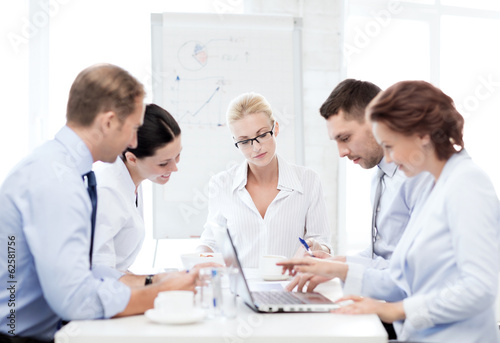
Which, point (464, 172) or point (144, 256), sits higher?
point (464, 172)

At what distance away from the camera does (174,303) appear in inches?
56.4

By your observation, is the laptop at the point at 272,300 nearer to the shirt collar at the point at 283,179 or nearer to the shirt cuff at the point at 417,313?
the shirt cuff at the point at 417,313

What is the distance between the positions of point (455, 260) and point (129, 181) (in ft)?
4.07

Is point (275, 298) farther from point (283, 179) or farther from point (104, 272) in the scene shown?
point (283, 179)

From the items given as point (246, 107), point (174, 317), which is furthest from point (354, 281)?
point (246, 107)

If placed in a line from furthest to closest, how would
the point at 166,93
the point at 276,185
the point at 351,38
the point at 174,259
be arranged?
the point at 351,38 < the point at 174,259 < the point at 166,93 < the point at 276,185

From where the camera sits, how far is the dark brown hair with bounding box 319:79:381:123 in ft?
7.26

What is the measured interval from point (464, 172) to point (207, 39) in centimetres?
254

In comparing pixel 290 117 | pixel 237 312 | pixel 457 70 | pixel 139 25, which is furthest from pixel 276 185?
pixel 457 70

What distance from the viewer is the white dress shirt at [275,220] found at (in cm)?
271

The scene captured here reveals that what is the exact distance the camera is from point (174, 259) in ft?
12.7

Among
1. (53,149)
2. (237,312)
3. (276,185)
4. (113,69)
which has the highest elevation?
(113,69)

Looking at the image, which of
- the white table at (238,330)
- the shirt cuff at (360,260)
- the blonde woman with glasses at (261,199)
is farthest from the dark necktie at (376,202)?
the white table at (238,330)

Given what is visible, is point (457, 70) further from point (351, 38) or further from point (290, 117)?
point (290, 117)
